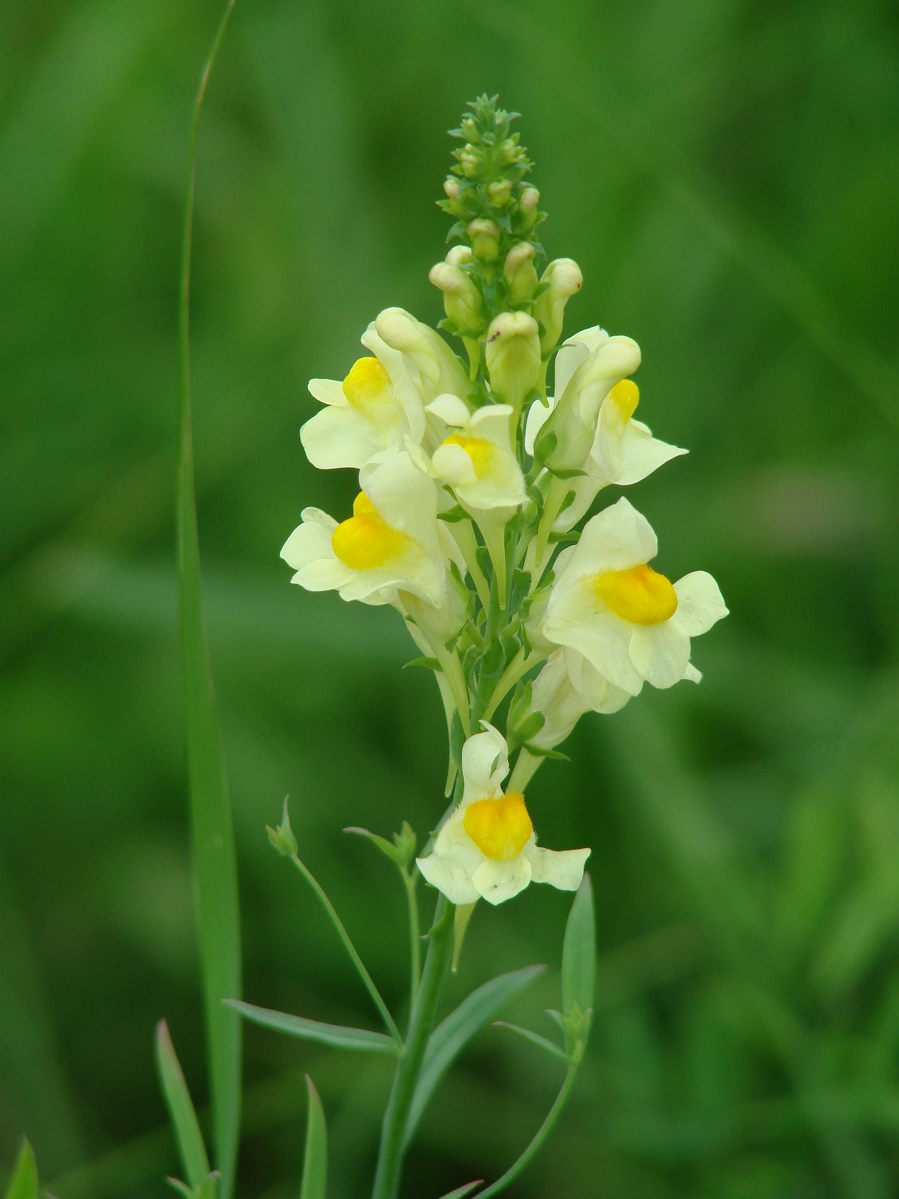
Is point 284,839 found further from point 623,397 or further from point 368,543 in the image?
point 623,397

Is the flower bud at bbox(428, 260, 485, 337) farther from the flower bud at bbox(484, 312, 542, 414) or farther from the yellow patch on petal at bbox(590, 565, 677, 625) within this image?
the yellow patch on petal at bbox(590, 565, 677, 625)

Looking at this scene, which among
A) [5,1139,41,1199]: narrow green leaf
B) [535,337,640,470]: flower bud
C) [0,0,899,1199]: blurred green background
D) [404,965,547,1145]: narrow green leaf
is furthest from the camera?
[0,0,899,1199]: blurred green background

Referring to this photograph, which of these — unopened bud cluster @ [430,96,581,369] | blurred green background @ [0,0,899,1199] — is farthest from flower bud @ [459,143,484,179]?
blurred green background @ [0,0,899,1199]

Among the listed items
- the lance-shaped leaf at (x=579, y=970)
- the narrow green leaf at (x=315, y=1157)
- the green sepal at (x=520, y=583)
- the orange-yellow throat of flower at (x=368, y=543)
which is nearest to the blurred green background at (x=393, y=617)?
the lance-shaped leaf at (x=579, y=970)

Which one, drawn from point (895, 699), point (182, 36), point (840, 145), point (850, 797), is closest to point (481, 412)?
point (850, 797)

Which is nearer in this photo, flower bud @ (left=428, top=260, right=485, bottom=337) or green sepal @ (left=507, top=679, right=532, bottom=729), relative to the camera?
flower bud @ (left=428, top=260, right=485, bottom=337)

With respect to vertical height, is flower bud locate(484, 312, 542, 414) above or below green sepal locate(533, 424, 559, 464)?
above

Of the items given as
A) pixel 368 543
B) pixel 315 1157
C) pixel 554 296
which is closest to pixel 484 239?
pixel 554 296

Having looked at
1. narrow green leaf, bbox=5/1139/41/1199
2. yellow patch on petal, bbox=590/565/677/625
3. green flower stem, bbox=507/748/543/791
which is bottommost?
narrow green leaf, bbox=5/1139/41/1199
